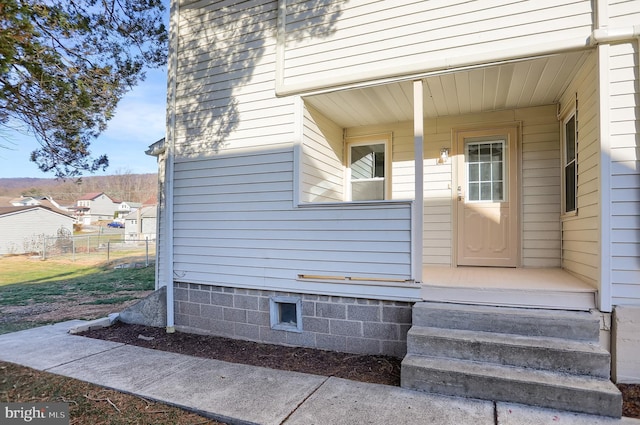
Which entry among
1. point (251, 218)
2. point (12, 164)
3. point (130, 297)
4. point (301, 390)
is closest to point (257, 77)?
point (251, 218)

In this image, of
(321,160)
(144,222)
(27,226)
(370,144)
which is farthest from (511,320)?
(144,222)

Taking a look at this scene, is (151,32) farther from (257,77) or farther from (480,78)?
(480,78)

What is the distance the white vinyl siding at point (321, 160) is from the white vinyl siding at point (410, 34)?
627 mm

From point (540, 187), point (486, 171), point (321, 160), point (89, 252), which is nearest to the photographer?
point (540, 187)

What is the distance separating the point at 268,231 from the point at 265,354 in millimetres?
1421

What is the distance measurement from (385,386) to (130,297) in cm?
650

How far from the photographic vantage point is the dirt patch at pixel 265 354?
A: 3457 millimetres

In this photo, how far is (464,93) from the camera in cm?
432

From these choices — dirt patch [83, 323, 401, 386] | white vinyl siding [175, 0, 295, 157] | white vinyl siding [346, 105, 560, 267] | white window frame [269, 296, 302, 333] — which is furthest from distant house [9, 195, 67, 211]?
white vinyl siding [346, 105, 560, 267]

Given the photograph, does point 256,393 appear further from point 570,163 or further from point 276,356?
point 570,163

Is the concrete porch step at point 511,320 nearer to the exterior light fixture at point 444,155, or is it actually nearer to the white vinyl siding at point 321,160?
the white vinyl siding at point 321,160

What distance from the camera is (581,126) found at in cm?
373

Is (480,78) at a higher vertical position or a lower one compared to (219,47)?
lower

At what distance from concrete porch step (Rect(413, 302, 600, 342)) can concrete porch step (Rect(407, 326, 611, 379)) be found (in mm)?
64
